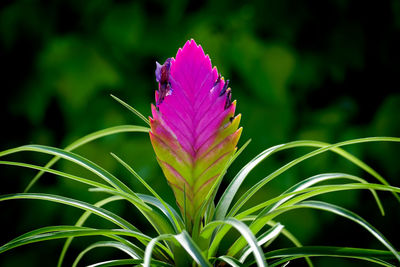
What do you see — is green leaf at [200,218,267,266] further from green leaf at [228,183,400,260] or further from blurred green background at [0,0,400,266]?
blurred green background at [0,0,400,266]

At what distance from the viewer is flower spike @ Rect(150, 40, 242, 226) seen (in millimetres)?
735

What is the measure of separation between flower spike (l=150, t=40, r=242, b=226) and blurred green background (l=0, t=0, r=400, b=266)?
3.22 feet

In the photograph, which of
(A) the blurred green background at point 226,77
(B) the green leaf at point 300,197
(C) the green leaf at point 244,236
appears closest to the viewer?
(C) the green leaf at point 244,236

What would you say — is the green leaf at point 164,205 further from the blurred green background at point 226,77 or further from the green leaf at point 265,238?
the blurred green background at point 226,77

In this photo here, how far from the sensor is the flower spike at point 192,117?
0.73 meters

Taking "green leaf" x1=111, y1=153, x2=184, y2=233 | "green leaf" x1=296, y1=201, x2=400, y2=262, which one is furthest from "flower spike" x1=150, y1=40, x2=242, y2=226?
"green leaf" x1=296, y1=201, x2=400, y2=262

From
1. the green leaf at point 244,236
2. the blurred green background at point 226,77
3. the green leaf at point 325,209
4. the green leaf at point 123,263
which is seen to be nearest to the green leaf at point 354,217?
the green leaf at point 325,209

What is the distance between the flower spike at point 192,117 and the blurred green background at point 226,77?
98 cm

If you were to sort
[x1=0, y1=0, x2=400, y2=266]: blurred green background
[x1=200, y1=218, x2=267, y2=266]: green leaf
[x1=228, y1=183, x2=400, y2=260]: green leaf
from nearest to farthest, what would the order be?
[x1=200, y1=218, x2=267, y2=266]: green leaf
[x1=228, y1=183, x2=400, y2=260]: green leaf
[x1=0, y1=0, x2=400, y2=266]: blurred green background

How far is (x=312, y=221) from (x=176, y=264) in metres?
1.13

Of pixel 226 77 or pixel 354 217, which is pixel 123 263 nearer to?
pixel 354 217

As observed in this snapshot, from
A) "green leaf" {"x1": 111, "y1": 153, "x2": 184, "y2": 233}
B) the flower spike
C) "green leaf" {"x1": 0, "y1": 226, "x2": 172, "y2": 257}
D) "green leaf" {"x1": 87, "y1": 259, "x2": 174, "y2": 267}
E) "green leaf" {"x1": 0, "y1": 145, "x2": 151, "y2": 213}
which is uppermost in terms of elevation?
the flower spike

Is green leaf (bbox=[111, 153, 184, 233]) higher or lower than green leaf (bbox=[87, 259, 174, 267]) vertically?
higher

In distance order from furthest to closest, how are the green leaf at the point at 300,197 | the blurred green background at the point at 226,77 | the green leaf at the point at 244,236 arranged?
the blurred green background at the point at 226,77
the green leaf at the point at 300,197
the green leaf at the point at 244,236
